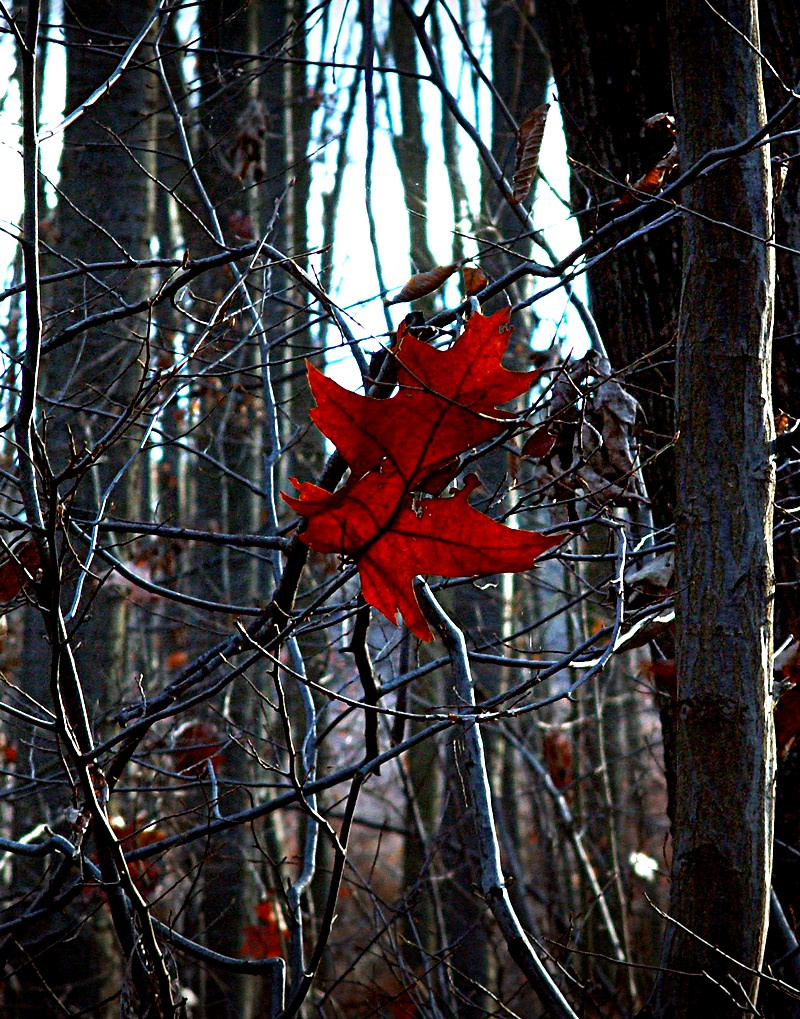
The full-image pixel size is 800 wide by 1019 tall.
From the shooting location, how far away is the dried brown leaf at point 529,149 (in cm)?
180

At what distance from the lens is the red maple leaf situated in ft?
3.73

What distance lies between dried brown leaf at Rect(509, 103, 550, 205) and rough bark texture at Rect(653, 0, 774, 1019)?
31cm

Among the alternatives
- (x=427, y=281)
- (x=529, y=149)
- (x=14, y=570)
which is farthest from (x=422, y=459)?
(x=529, y=149)

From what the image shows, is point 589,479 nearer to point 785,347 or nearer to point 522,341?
point 785,347

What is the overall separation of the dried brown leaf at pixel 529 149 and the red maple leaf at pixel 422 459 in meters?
0.79

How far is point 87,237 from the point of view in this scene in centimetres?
403

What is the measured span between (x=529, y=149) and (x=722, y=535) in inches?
37.0

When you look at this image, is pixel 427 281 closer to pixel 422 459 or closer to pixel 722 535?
pixel 422 459

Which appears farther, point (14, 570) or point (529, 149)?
point (529, 149)

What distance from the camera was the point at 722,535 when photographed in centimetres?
144

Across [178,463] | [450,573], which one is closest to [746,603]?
[450,573]

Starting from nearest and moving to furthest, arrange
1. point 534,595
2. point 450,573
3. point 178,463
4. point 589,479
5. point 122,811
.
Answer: point 450,573, point 589,479, point 122,811, point 534,595, point 178,463

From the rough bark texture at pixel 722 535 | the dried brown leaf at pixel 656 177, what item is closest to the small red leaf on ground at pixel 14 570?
the rough bark texture at pixel 722 535

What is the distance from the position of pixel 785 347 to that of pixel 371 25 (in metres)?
1.34
